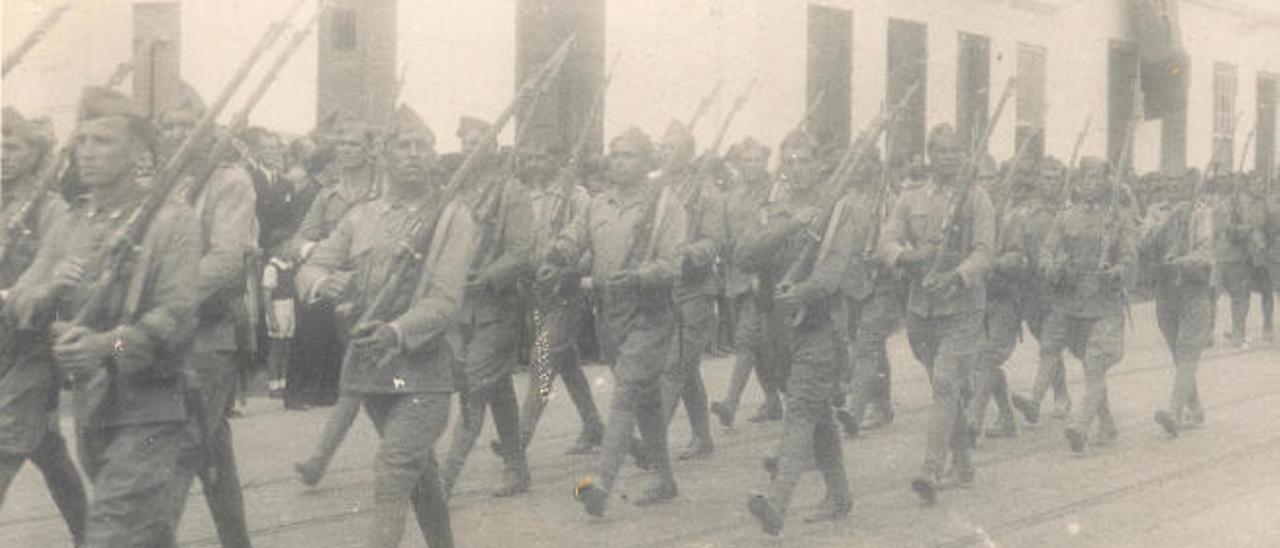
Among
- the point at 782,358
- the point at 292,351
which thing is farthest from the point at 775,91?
the point at 782,358

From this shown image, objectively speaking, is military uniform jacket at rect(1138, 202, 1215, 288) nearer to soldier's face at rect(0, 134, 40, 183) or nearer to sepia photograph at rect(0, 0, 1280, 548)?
sepia photograph at rect(0, 0, 1280, 548)

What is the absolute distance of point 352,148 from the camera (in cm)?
985

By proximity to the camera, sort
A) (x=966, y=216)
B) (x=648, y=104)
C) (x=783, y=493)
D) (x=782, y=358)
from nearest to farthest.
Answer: (x=783, y=493), (x=782, y=358), (x=966, y=216), (x=648, y=104)

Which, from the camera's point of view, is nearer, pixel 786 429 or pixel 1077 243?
pixel 786 429

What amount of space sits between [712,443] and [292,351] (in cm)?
328

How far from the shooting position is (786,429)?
786cm

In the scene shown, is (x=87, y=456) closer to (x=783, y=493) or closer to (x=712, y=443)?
(x=783, y=493)

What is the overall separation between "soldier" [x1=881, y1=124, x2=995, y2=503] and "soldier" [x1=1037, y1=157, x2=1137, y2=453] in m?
1.57

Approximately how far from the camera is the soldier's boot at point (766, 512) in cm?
761

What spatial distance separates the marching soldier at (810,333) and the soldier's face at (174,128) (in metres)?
2.62

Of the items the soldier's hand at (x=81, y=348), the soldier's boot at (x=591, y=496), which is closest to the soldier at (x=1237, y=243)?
the soldier's boot at (x=591, y=496)

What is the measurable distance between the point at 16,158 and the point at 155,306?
165cm

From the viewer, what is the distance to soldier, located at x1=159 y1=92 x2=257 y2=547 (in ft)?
20.8

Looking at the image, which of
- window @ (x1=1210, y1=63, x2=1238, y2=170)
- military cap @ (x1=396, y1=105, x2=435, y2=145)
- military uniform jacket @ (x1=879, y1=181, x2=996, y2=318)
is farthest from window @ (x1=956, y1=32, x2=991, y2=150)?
military cap @ (x1=396, y1=105, x2=435, y2=145)
